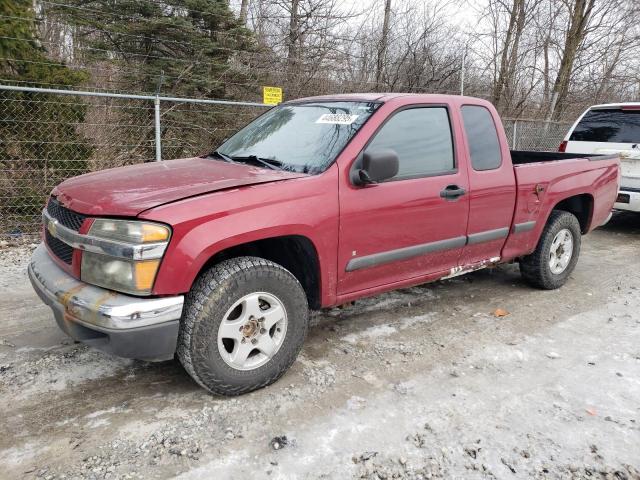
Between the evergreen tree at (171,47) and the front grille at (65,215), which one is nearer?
the front grille at (65,215)

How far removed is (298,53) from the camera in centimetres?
1210

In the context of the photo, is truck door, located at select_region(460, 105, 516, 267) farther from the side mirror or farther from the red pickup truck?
the side mirror

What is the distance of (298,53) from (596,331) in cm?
1008

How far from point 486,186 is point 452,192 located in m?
0.45

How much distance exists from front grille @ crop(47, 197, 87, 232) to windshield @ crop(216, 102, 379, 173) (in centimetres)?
123

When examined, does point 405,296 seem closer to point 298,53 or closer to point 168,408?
point 168,408

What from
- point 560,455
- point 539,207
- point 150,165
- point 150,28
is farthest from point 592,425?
point 150,28

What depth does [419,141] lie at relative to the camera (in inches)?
144

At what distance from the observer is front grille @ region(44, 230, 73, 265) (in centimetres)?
282

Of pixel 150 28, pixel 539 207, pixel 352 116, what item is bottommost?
pixel 539 207

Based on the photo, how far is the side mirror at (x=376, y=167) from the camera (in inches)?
121

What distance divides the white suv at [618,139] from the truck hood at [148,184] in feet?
19.4

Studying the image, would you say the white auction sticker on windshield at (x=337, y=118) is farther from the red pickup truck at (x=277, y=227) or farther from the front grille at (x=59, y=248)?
the front grille at (x=59, y=248)

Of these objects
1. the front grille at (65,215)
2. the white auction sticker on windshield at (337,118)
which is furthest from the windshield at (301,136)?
the front grille at (65,215)
